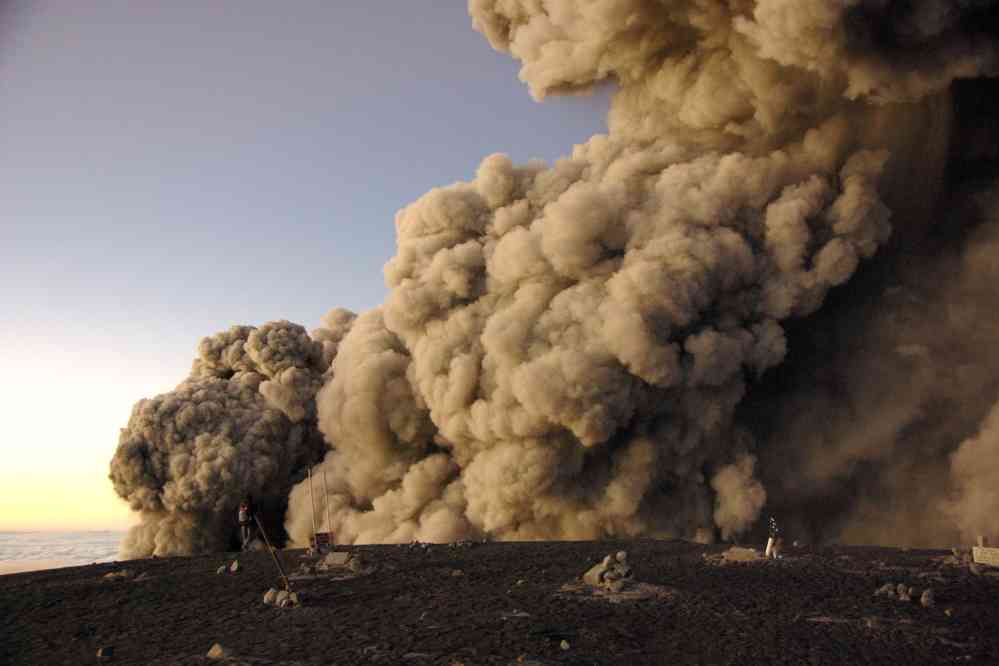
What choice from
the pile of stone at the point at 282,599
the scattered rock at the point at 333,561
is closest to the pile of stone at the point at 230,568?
the scattered rock at the point at 333,561

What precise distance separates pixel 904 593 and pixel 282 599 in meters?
9.72

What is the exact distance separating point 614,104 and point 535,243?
24.2 feet

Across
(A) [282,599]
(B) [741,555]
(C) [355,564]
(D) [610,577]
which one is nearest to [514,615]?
(D) [610,577]

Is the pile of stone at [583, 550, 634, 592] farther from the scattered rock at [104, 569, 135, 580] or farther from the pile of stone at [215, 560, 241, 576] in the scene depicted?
the scattered rock at [104, 569, 135, 580]

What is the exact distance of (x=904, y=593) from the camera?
1325cm

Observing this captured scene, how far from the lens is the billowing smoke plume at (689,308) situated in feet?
87.6

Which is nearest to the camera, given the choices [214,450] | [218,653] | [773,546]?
[218,653]

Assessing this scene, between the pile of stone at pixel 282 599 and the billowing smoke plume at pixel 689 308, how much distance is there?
13.4m

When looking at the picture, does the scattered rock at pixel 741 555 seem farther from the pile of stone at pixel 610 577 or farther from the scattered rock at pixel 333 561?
the scattered rock at pixel 333 561

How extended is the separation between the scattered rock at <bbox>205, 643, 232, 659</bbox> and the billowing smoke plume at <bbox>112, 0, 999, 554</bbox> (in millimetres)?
16286

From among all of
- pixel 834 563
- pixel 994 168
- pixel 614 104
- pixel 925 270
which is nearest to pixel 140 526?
pixel 614 104

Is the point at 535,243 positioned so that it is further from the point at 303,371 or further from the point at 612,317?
the point at 303,371

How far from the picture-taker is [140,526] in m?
35.2

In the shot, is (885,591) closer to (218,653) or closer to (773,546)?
(773,546)
